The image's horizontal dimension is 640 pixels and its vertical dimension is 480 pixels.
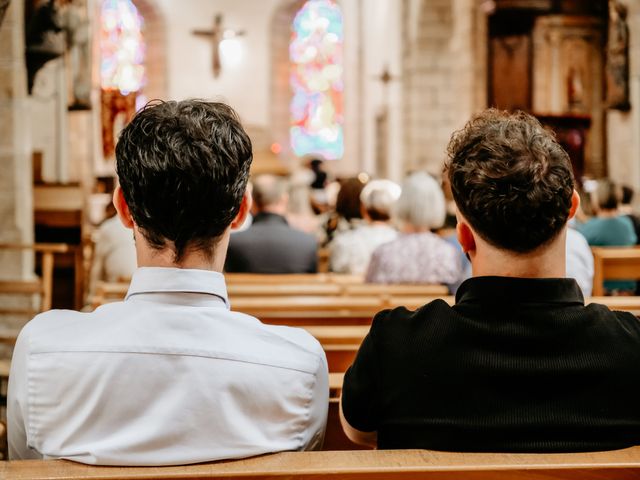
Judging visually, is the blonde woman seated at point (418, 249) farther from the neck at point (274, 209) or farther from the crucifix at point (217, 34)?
the crucifix at point (217, 34)

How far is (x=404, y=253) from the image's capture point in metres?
4.08

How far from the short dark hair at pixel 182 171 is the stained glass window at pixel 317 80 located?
60.6 ft

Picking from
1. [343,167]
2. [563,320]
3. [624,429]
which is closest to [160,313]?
[563,320]

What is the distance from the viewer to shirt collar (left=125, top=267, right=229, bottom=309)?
1458mm

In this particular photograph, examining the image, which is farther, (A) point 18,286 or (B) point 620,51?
(B) point 620,51

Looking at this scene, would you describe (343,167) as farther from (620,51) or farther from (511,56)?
(620,51)

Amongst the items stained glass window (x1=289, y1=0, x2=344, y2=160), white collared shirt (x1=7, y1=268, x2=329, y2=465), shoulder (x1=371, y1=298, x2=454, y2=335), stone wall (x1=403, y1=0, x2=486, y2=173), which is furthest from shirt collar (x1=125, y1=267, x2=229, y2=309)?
stained glass window (x1=289, y1=0, x2=344, y2=160)

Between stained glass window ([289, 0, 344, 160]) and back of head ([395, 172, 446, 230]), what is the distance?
15842 mm

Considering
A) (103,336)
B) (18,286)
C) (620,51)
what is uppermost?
(620,51)

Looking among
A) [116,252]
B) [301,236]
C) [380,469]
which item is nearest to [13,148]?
[116,252]

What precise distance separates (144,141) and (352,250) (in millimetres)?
3942

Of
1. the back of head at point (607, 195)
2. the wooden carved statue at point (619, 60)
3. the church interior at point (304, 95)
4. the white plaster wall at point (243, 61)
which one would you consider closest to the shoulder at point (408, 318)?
the church interior at point (304, 95)

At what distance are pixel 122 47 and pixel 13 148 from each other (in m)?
13.5

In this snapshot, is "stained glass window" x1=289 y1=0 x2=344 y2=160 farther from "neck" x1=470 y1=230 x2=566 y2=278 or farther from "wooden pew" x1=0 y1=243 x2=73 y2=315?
"neck" x1=470 y1=230 x2=566 y2=278
